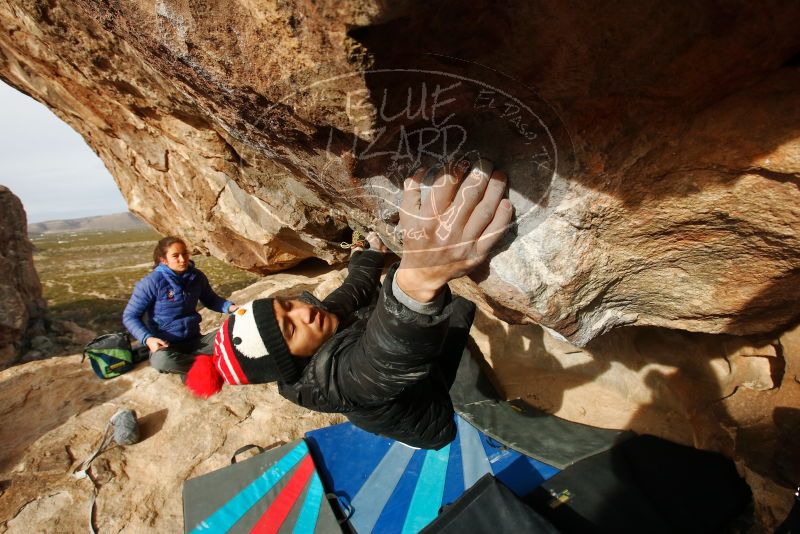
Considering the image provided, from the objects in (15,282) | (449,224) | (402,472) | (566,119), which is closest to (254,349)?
(449,224)

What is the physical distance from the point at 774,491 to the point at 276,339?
323 centimetres

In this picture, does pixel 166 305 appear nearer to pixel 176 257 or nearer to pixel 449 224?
pixel 176 257

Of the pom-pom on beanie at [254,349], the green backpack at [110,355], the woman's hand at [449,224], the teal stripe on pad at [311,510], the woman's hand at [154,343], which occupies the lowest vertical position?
the teal stripe on pad at [311,510]

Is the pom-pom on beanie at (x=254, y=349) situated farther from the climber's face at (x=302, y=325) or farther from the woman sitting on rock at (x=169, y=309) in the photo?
the woman sitting on rock at (x=169, y=309)

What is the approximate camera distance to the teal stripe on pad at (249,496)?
3383 mm

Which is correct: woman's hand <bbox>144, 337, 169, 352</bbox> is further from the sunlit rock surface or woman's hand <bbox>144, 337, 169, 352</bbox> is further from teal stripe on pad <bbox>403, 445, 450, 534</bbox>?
teal stripe on pad <bbox>403, 445, 450, 534</bbox>

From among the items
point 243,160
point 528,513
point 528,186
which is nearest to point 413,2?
point 528,186

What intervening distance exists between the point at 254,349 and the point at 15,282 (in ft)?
46.0

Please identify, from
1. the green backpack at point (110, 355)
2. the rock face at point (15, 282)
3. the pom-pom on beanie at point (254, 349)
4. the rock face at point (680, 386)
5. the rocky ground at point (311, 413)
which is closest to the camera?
the pom-pom on beanie at point (254, 349)

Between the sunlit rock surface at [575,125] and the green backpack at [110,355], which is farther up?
the sunlit rock surface at [575,125]

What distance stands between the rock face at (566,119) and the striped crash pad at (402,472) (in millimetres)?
2251

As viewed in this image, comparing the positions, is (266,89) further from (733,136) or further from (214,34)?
(733,136)

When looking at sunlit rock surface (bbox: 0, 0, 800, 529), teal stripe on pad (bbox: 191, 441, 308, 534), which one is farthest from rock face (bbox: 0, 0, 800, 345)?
teal stripe on pad (bbox: 191, 441, 308, 534)

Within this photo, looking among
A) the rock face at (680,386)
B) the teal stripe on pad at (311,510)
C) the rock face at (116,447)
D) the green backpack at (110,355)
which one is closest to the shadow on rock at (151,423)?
the rock face at (116,447)
